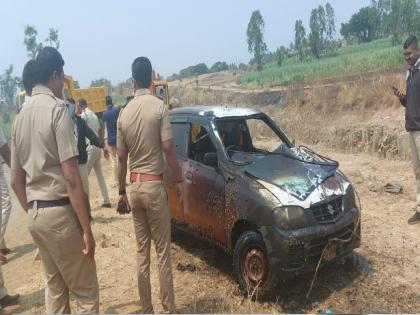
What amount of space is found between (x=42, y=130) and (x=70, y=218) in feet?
2.07

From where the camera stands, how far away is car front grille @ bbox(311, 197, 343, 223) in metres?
4.19

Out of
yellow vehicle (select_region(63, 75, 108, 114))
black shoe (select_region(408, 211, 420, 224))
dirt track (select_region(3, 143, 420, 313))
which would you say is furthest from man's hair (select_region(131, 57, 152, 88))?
yellow vehicle (select_region(63, 75, 108, 114))

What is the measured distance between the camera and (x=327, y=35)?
173 ft

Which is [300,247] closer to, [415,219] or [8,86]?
[415,219]

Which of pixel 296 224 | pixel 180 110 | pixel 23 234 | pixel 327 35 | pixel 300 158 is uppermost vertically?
pixel 327 35

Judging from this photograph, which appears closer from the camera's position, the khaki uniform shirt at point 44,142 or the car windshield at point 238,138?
the khaki uniform shirt at point 44,142

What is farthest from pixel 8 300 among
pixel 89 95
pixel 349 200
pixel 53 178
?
pixel 89 95

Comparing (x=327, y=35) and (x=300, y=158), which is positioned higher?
(x=327, y=35)

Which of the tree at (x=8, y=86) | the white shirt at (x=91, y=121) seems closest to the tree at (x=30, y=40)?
the tree at (x=8, y=86)

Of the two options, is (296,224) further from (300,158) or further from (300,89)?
(300,89)

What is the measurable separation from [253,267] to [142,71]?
226 centimetres

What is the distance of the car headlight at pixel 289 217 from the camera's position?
4.04 meters

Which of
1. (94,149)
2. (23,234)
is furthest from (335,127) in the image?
(23,234)

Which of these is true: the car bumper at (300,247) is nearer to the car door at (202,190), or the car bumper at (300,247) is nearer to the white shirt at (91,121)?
the car door at (202,190)
